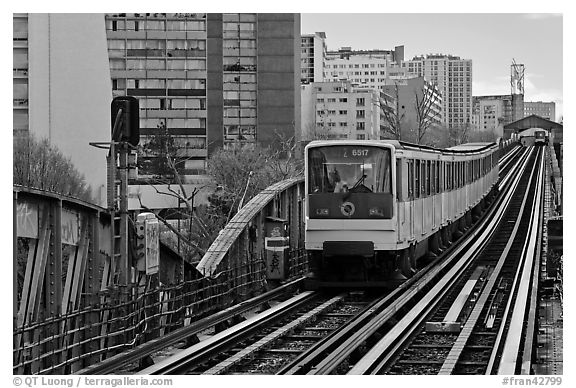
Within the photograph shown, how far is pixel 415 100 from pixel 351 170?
55.0 m

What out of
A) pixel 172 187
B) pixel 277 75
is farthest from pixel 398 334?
pixel 277 75

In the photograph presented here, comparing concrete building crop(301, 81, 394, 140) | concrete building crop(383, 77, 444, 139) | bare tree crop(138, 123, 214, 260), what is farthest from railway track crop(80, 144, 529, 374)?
concrete building crop(301, 81, 394, 140)

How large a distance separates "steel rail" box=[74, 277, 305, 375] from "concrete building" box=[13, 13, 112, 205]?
2547cm

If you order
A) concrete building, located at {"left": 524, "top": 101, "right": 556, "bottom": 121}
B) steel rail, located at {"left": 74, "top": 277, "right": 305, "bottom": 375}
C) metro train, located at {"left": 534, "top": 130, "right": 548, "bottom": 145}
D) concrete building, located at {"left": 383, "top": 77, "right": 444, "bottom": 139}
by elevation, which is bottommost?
steel rail, located at {"left": 74, "top": 277, "right": 305, "bottom": 375}

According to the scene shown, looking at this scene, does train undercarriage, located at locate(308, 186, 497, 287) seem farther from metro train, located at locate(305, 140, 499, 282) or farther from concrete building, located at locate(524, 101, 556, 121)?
concrete building, located at locate(524, 101, 556, 121)

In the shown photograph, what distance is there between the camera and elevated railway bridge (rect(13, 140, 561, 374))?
10.2 m

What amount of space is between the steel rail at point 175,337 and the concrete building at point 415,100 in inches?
1598

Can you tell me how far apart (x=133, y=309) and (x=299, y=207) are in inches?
385

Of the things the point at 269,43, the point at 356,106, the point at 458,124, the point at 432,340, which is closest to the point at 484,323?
the point at 432,340

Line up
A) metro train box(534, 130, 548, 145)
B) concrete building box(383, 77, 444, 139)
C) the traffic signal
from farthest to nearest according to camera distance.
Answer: metro train box(534, 130, 548, 145)
concrete building box(383, 77, 444, 139)
the traffic signal

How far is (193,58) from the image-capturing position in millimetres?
83312

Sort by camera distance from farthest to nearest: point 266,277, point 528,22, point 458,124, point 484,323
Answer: point 458,124 → point 266,277 → point 484,323 → point 528,22

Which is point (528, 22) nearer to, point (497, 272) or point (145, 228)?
point (145, 228)

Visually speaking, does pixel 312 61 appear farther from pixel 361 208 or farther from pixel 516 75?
pixel 516 75
